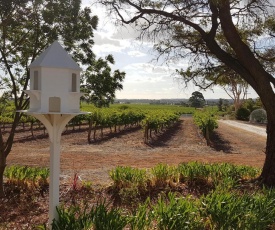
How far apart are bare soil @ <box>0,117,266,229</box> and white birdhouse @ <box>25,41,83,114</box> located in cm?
227

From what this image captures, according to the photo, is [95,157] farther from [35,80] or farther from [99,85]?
[35,80]

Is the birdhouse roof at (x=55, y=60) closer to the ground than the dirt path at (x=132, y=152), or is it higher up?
higher up

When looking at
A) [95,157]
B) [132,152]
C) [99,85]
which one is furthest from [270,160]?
[132,152]

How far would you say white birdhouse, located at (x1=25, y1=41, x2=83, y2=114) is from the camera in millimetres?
4410

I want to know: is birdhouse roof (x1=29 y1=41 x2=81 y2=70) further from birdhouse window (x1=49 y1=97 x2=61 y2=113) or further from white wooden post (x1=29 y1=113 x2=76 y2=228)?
white wooden post (x1=29 y1=113 x2=76 y2=228)

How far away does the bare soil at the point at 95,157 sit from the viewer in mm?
6867

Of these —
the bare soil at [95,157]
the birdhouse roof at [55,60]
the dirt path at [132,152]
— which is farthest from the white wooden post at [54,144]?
the dirt path at [132,152]

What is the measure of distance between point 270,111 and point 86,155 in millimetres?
10866

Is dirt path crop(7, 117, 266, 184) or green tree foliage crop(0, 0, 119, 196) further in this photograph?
dirt path crop(7, 117, 266, 184)

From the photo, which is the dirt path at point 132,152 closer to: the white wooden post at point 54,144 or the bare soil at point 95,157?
the bare soil at point 95,157

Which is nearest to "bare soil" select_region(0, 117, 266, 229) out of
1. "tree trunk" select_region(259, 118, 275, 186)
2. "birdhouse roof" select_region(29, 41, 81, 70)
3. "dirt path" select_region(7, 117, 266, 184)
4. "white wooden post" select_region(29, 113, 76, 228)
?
"dirt path" select_region(7, 117, 266, 184)

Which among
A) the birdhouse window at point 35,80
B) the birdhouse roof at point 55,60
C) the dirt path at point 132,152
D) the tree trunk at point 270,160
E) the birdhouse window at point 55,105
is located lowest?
the dirt path at point 132,152

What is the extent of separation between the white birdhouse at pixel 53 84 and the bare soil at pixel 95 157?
2.27m

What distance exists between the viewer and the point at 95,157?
16156 millimetres
